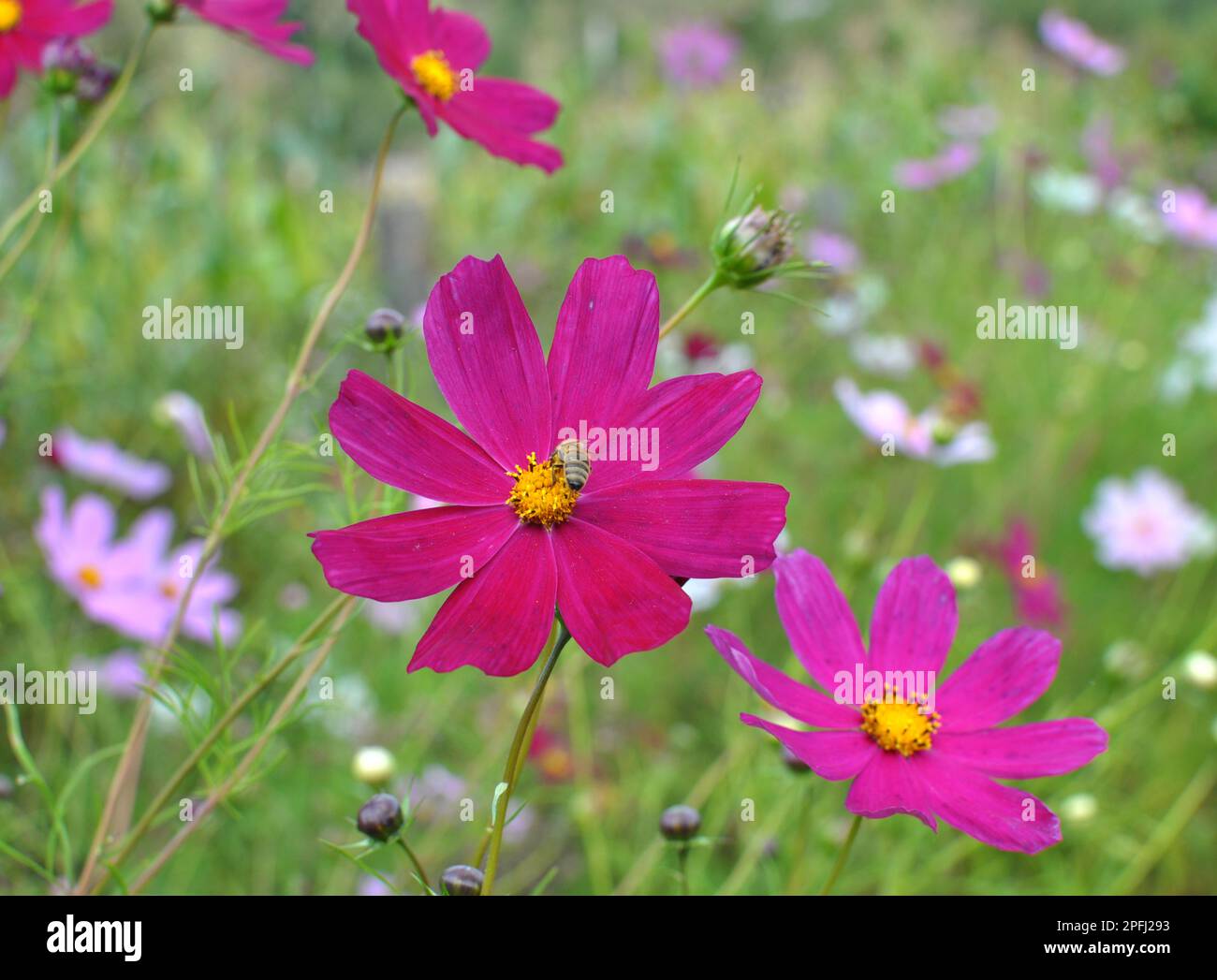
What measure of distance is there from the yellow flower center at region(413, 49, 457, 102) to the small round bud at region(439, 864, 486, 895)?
372 millimetres

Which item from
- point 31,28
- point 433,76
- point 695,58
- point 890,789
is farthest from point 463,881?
point 695,58

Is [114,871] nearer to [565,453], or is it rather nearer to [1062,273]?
[565,453]

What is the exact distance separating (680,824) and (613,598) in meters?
0.16

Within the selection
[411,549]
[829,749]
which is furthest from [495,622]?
[829,749]

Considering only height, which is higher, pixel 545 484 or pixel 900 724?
pixel 545 484

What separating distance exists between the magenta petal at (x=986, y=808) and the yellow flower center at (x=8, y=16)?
1.98 ft

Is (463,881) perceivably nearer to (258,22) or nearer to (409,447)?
(409,447)

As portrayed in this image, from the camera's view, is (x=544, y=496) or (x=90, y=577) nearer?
(x=544, y=496)

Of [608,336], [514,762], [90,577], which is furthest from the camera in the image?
[90,577]

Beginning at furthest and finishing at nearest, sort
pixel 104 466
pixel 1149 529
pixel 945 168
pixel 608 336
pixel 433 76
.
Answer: pixel 945 168, pixel 1149 529, pixel 104 466, pixel 433 76, pixel 608 336

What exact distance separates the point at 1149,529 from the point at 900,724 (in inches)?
44.0

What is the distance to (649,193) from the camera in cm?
257

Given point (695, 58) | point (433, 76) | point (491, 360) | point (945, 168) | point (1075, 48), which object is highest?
point (695, 58)

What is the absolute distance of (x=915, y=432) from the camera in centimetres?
106
